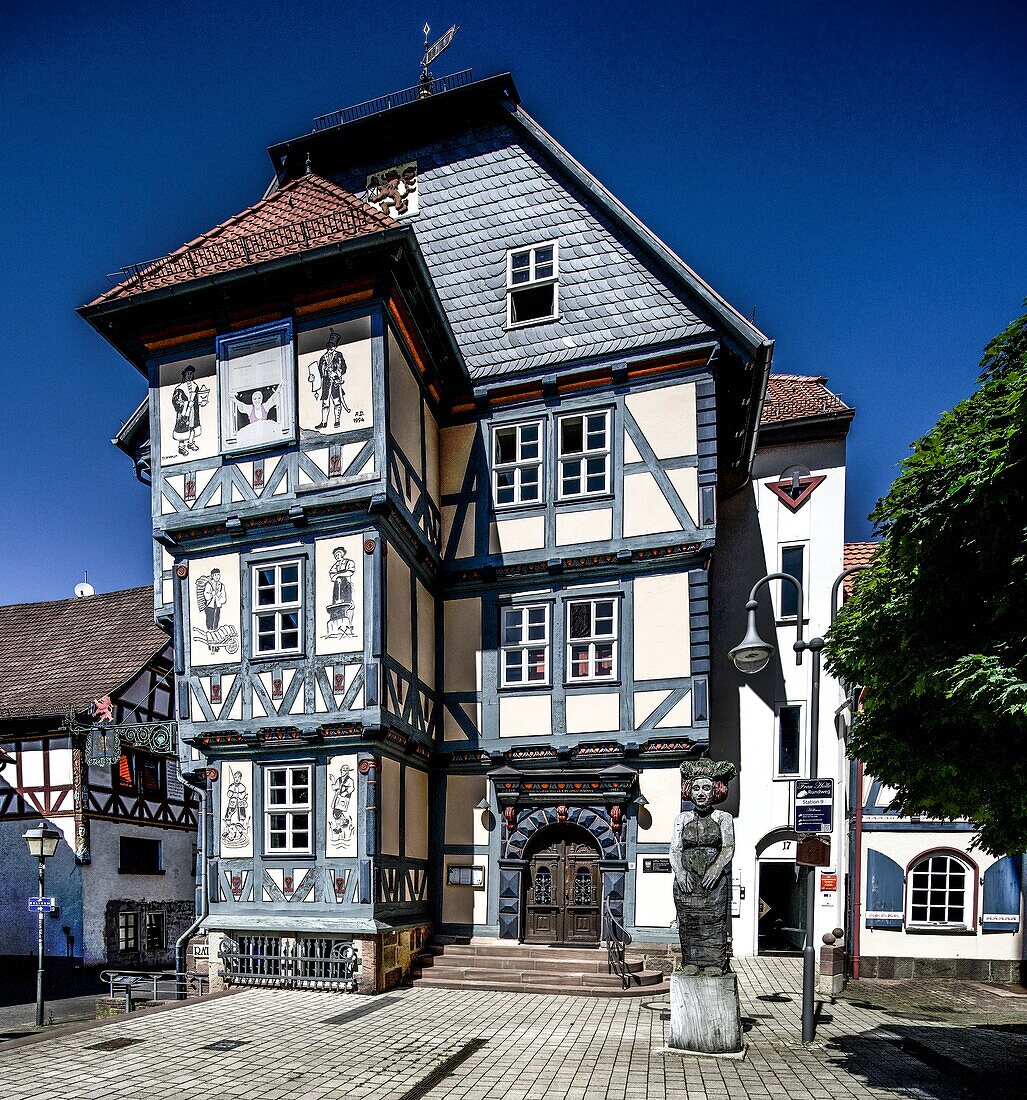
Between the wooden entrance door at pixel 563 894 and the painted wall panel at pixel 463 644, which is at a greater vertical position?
the painted wall panel at pixel 463 644

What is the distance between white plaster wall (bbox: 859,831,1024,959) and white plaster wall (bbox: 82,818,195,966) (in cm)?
1701

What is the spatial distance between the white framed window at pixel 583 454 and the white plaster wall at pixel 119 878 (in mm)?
14557

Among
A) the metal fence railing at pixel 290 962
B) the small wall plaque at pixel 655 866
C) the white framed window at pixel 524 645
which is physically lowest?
the metal fence railing at pixel 290 962

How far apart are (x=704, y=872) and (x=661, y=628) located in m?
5.87

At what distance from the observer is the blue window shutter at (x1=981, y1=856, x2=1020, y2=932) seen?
15414mm

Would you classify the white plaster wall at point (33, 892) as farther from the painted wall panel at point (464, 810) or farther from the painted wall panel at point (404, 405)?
the painted wall panel at point (404, 405)

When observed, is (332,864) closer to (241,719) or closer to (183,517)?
(241,719)

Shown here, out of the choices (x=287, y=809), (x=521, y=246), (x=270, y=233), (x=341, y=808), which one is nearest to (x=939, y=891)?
(x=341, y=808)

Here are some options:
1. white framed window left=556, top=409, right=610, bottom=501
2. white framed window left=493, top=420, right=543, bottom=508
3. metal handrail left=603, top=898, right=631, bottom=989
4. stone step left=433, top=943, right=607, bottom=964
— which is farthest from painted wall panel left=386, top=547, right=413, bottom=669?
metal handrail left=603, top=898, right=631, bottom=989

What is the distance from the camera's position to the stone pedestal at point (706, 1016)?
31.0 feet

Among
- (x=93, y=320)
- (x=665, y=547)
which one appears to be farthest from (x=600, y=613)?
(x=93, y=320)

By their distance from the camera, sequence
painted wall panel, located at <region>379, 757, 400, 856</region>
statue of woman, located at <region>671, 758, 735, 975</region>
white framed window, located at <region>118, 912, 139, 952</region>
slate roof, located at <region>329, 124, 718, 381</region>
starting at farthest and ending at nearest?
white framed window, located at <region>118, 912, 139, 952</region> → slate roof, located at <region>329, 124, 718, 381</region> → painted wall panel, located at <region>379, 757, 400, 856</region> → statue of woman, located at <region>671, 758, 735, 975</region>

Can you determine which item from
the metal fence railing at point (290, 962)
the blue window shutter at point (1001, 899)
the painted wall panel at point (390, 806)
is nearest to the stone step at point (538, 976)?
the metal fence railing at point (290, 962)

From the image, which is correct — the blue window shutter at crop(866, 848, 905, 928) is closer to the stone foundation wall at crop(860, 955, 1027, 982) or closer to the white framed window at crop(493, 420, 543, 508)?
the stone foundation wall at crop(860, 955, 1027, 982)
